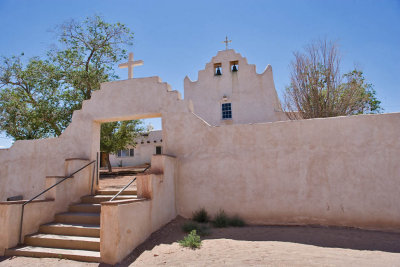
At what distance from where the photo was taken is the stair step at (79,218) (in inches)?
260

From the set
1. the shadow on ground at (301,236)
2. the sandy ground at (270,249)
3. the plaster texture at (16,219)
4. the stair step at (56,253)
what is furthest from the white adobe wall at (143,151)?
the stair step at (56,253)

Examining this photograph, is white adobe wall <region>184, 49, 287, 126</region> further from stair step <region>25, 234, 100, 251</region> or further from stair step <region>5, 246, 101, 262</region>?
stair step <region>5, 246, 101, 262</region>

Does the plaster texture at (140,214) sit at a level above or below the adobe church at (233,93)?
below

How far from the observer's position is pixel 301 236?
246 inches

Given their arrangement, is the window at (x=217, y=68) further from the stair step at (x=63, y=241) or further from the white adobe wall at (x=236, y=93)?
the stair step at (x=63, y=241)

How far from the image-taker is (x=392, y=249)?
215 inches

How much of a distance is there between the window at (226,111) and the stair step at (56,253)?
1205 centimetres

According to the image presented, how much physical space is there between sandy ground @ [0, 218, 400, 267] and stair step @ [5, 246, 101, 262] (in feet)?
0.48

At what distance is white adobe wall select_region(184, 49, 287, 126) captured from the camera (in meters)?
15.7

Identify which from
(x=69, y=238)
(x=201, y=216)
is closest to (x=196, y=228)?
(x=201, y=216)

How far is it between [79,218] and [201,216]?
3.44 m

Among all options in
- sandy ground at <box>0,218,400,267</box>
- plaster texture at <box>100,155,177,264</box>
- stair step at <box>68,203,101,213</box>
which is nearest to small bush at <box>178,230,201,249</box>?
sandy ground at <box>0,218,400,267</box>

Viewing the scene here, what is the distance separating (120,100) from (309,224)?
7145 mm

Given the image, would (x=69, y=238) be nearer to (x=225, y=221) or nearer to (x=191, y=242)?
(x=191, y=242)
